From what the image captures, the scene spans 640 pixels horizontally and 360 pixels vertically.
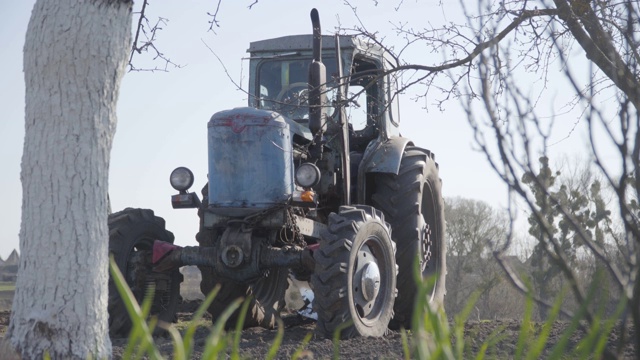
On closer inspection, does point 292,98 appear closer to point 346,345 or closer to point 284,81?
point 284,81

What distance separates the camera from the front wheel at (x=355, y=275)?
21.6ft

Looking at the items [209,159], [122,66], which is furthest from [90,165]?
[209,159]

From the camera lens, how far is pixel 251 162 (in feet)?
24.2

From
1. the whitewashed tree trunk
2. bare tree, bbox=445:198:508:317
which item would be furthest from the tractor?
bare tree, bbox=445:198:508:317

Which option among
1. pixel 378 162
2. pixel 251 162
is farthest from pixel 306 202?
pixel 378 162

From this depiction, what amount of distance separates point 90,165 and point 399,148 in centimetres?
407

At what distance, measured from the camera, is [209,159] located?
24.8 ft

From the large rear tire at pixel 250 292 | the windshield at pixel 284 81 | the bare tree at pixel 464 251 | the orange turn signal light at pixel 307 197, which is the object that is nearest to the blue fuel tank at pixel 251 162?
the orange turn signal light at pixel 307 197

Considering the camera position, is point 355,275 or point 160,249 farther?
point 160,249

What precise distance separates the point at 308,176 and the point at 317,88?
0.63 m

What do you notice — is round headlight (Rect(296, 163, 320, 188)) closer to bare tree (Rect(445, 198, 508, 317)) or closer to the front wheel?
the front wheel

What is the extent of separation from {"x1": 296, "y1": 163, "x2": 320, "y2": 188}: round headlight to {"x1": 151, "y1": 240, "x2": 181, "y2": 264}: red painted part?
3.56ft

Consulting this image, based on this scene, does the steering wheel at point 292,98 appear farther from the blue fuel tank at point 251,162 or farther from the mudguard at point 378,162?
the mudguard at point 378,162

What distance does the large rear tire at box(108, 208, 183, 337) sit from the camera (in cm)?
730
